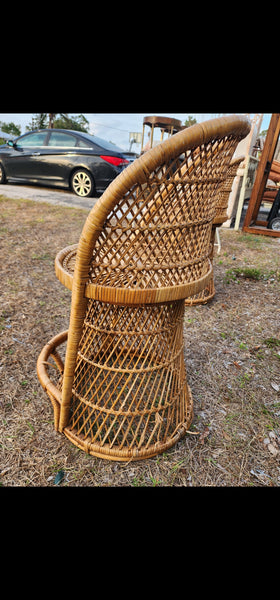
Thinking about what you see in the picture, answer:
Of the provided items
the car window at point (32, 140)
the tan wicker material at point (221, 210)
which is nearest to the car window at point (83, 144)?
the car window at point (32, 140)

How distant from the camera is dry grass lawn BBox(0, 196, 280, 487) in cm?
130

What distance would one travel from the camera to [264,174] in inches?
203

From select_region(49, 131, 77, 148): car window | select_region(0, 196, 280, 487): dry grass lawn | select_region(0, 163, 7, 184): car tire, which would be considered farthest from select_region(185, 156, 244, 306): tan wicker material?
select_region(0, 163, 7, 184): car tire

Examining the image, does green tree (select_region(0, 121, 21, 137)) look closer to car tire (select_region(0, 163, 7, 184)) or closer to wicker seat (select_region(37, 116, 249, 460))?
car tire (select_region(0, 163, 7, 184))

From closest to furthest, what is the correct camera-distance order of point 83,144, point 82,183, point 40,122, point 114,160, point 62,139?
point 114,160 → point 83,144 → point 62,139 → point 82,183 → point 40,122

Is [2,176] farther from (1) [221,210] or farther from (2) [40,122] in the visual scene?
(2) [40,122]

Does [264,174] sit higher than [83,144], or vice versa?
[83,144]

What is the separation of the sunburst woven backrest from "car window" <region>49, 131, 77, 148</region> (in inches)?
225

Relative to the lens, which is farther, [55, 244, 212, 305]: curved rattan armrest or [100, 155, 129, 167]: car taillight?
[100, 155, 129, 167]: car taillight

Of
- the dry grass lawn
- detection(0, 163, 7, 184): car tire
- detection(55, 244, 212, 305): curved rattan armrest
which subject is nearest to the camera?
detection(55, 244, 212, 305): curved rattan armrest

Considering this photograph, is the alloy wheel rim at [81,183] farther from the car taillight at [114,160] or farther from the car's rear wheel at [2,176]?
the car's rear wheel at [2,176]

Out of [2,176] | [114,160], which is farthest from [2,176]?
[114,160]

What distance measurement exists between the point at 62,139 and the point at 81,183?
877 mm
